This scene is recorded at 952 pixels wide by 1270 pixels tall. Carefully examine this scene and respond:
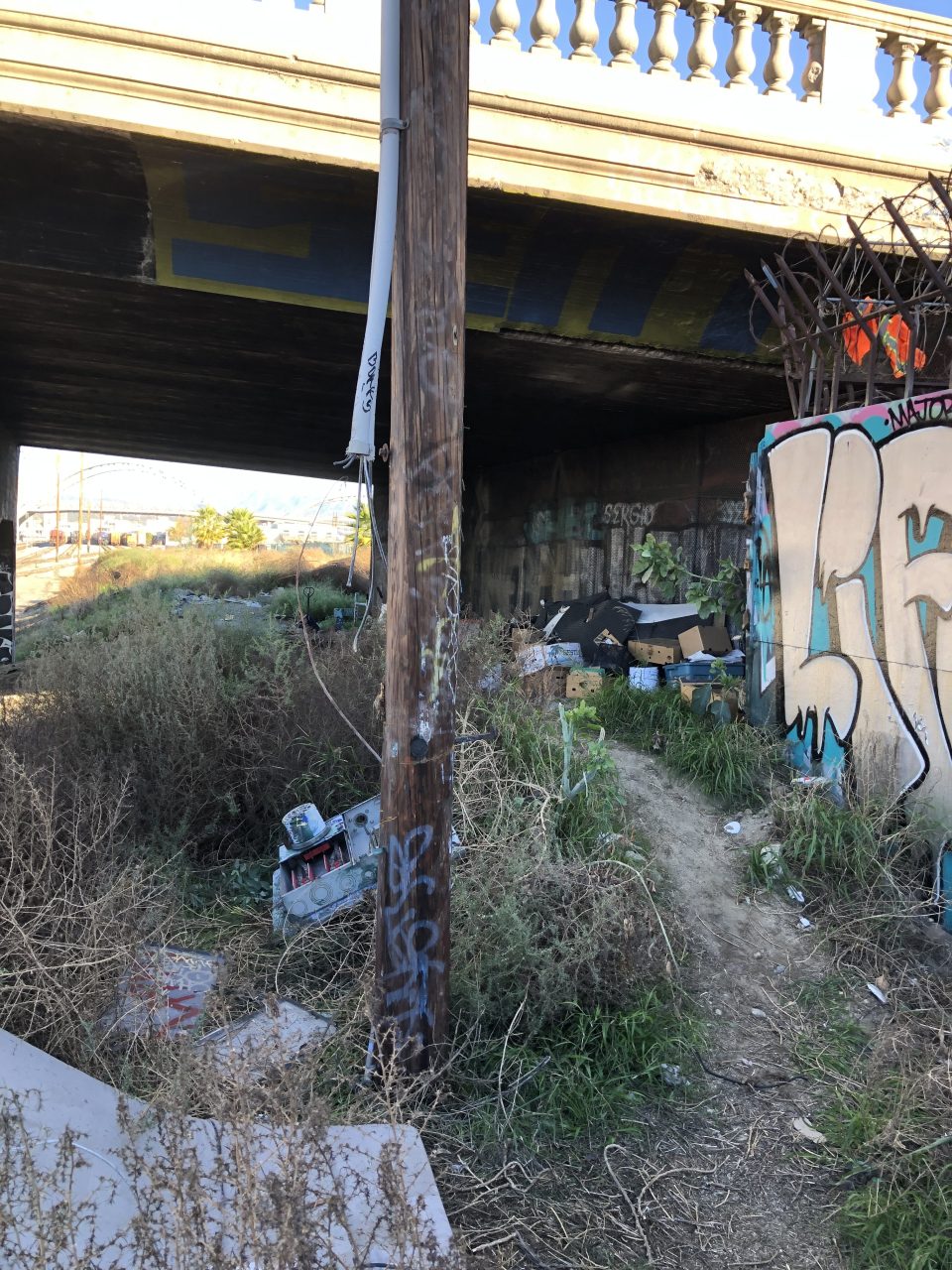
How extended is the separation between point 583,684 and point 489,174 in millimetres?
4118

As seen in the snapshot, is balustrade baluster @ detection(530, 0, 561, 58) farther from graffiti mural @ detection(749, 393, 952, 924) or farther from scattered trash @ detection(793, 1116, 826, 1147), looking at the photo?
scattered trash @ detection(793, 1116, 826, 1147)

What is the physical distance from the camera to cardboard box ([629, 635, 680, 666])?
782 cm

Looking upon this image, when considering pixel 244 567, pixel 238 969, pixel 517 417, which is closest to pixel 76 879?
pixel 238 969

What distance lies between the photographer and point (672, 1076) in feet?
11.4

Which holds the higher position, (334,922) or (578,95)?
(578,95)

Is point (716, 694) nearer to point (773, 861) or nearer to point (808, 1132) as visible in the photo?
point (773, 861)

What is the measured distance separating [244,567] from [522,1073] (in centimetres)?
3291

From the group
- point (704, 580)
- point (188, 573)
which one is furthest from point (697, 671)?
point (188, 573)

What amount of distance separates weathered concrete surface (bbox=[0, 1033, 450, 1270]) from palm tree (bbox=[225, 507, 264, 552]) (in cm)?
5823

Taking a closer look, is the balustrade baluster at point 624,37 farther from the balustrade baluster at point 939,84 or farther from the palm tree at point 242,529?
the palm tree at point 242,529

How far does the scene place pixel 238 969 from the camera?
370 cm

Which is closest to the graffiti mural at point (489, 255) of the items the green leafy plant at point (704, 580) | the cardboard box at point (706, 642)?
the green leafy plant at point (704, 580)

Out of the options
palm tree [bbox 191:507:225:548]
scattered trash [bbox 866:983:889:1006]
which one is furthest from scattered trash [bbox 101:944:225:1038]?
palm tree [bbox 191:507:225:548]

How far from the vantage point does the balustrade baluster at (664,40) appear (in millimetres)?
7125
